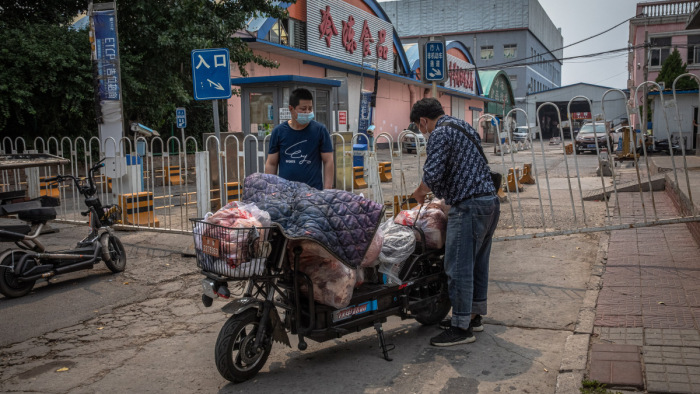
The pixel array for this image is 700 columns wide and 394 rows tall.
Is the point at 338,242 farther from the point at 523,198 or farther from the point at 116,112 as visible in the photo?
the point at 523,198

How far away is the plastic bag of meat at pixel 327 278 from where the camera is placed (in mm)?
3914

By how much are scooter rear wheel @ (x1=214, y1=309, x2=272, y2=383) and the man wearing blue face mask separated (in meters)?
1.75

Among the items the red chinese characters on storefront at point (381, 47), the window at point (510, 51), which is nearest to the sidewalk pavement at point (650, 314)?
the red chinese characters on storefront at point (381, 47)

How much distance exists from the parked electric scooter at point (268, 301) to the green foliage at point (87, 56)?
13.9 m

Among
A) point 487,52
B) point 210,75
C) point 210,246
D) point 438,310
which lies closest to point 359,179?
point 210,75

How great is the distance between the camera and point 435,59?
9539 mm

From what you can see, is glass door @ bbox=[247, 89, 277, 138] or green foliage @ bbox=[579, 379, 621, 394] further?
glass door @ bbox=[247, 89, 277, 138]

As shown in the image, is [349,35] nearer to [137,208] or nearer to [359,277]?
[137,208]

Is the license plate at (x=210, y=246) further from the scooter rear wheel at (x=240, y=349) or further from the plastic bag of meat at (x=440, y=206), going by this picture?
the plastic bag of meat at (x=440, y=206)

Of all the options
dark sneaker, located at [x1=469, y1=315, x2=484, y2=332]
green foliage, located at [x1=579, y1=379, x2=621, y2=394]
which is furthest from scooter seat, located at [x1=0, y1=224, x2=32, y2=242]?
green foliage, located at [x1=579, y1=379, x2=621, y2=394]

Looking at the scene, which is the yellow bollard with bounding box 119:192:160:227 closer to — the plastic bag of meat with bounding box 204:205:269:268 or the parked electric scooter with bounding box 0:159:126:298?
the parked electric scooter with bounding box 0:159:126:298

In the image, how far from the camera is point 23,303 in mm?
5906

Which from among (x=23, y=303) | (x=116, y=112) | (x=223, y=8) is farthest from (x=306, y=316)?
(x=223, y=8)

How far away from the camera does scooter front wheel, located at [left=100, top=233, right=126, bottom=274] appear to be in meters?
6.82
